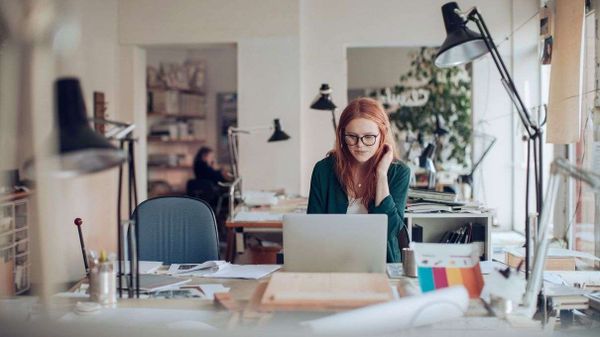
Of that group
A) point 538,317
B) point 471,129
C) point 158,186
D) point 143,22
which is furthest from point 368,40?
point 538,317

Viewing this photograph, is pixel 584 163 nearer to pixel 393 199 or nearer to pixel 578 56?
pixel 578 56

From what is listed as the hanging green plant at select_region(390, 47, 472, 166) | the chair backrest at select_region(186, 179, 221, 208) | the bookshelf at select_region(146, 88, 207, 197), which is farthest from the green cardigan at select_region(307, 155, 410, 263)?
the bookshelf at select_region(146, 88, 207, 197)

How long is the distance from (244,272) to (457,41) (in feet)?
4.15

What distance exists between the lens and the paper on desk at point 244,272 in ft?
8.66

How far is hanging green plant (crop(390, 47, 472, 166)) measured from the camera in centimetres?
727

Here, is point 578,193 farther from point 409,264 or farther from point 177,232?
point 177,232

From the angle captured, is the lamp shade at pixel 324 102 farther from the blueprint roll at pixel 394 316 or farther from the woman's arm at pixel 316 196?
the blueprint roll at pixel 394 316

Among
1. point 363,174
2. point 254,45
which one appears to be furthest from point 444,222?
point 254,45

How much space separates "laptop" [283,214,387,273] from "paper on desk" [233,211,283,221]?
2.31m

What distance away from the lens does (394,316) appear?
1729 millimetres

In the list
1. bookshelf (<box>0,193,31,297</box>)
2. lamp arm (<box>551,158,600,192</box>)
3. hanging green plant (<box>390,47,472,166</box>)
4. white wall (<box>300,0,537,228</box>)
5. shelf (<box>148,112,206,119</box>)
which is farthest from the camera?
shelf (<box>148,112,206,119</box>)

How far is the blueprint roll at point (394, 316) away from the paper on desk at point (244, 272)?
0.87 m

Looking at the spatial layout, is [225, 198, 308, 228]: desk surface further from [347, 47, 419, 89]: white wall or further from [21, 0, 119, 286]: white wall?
[347, 47, 419, 89]: white wall

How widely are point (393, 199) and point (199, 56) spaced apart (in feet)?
23.6
